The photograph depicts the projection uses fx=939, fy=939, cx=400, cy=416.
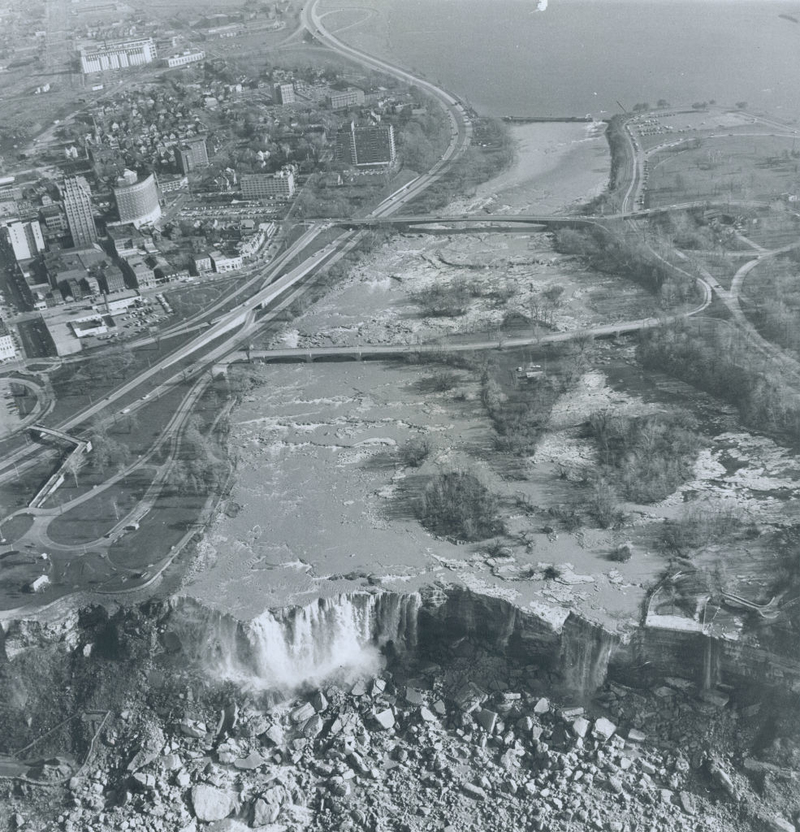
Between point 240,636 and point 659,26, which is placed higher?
point 659,26

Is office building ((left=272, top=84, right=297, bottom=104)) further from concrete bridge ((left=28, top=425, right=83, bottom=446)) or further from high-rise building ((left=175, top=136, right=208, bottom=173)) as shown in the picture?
concrete bridge ((left=28, top=425, right=83, bottom=446))

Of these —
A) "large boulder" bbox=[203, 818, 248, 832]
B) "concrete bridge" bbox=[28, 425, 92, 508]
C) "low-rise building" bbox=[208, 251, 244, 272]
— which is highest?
"low-rise building" bbox=[208, 251, 244, 272]

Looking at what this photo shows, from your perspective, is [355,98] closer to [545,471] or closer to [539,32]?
[539,32]

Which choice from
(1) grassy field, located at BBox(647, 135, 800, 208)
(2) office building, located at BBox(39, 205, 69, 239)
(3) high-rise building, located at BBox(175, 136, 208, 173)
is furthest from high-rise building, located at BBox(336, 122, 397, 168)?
(2) office building, located at BBox(39, 205, 69, 239)

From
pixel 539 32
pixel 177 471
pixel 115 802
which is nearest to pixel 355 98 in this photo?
pixel 539 32

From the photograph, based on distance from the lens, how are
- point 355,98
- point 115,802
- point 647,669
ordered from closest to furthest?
point 115,802 → point 647,669 → point 355,98

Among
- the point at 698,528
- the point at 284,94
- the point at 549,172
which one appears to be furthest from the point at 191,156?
the point at 698,528
